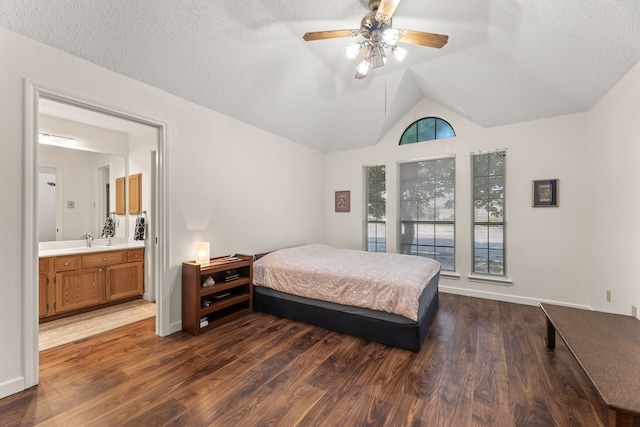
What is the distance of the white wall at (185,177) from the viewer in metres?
1.80

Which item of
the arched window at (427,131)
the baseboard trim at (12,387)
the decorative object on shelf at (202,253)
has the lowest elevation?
the baseboard trim at (12,387)

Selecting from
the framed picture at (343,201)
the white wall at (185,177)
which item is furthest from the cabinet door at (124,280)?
the framed picture at (343,201)

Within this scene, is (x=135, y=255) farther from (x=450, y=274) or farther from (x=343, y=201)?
(x=450, y=274)

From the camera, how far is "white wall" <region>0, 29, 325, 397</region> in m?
1.80

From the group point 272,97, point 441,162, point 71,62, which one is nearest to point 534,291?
point 441,162

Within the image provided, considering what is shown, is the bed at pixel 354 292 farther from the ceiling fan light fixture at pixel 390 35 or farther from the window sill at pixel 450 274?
the ceiling fan light fixture at pixel 390 35

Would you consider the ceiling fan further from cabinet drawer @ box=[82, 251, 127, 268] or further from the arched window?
cabinet drawer @ box=[82, 251, 127, 268]

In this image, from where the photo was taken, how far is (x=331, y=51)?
10.1 feet

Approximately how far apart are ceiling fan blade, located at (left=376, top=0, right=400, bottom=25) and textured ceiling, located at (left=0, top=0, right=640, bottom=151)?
0.63m

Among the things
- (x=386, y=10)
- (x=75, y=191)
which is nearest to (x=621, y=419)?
(x=386, y=10)

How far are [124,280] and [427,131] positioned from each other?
5.01m

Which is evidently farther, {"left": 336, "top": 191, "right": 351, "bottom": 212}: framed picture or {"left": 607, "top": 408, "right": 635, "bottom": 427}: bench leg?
{"left": 336, "top": 191, "right": 351, "bottom": 212}: framed picture

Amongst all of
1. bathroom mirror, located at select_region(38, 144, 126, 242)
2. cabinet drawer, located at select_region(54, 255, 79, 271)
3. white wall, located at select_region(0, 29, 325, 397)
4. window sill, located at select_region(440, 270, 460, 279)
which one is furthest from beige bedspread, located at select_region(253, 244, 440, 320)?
bathroom mirror, located at select_region(38, 144, 126, 242)

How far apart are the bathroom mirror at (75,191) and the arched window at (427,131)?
454cm
